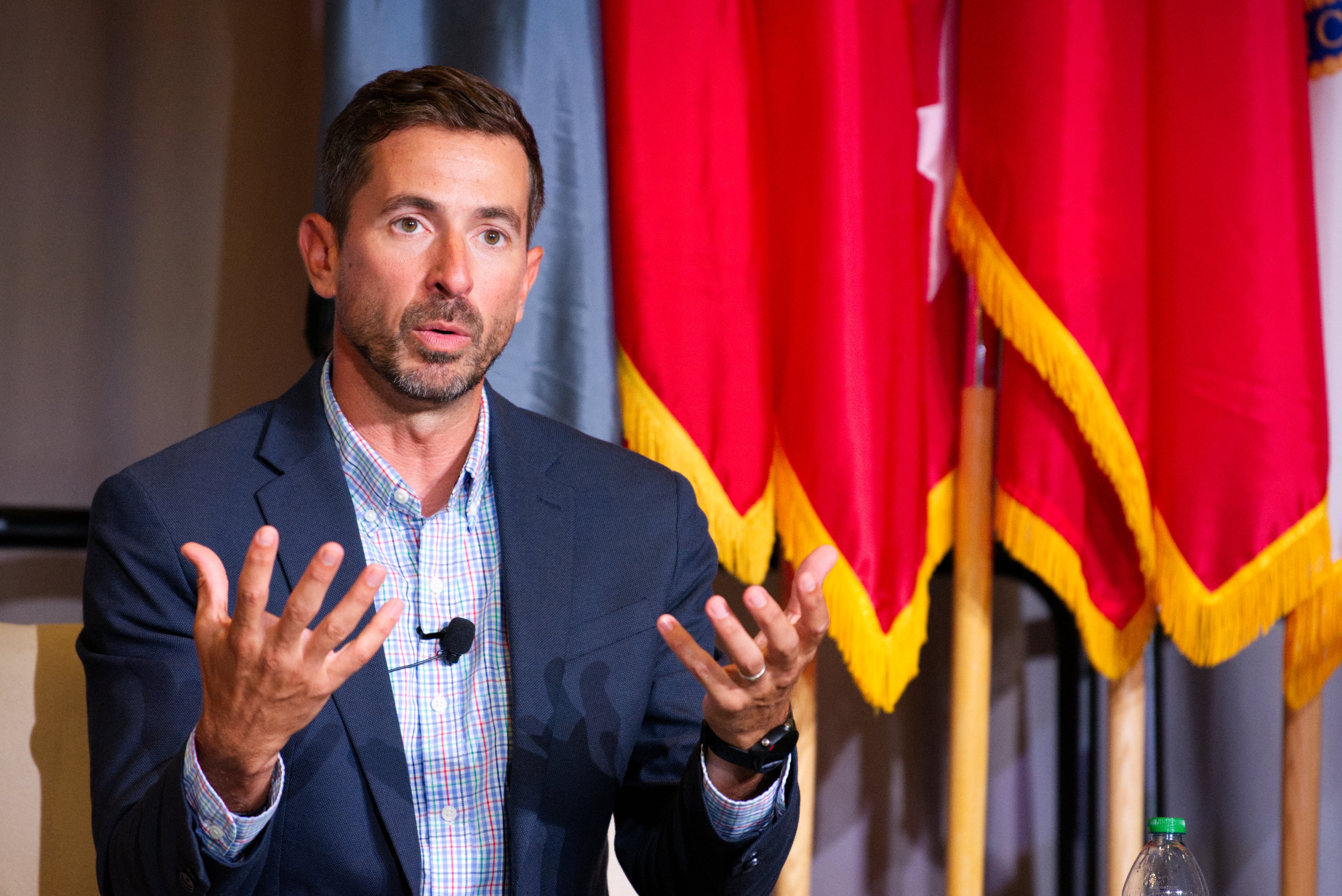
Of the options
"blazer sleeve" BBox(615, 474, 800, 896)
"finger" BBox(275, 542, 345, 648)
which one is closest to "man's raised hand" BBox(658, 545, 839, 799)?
"blazer sleeve" BBox(615, 474, 800, 896)

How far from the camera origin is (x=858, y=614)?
208 cm

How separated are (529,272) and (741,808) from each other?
0.87 meters

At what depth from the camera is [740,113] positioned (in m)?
2.12

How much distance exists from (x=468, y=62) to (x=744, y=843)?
140cm

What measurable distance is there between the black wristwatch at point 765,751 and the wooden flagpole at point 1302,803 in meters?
1.34

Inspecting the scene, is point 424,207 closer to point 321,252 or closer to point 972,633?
point 321,252

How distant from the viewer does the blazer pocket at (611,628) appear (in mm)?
1519

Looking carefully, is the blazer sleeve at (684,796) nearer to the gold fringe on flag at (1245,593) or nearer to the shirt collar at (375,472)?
the shirt collar at (375,472)

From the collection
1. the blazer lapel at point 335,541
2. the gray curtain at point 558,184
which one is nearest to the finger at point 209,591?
the blazer lapel at point 335,541

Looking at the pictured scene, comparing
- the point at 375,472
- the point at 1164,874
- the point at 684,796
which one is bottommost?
the point at 1164,874

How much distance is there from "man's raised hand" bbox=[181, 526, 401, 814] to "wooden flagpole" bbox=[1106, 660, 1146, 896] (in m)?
1.61

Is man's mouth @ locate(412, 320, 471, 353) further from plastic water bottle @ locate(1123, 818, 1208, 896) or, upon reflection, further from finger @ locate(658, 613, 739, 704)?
plastic water bottle @ locate(1123, 818, 1208, 896)

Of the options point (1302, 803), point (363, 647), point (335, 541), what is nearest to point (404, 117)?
point (335, 541)

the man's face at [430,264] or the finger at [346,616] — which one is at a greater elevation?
the man's face at [430,264]
